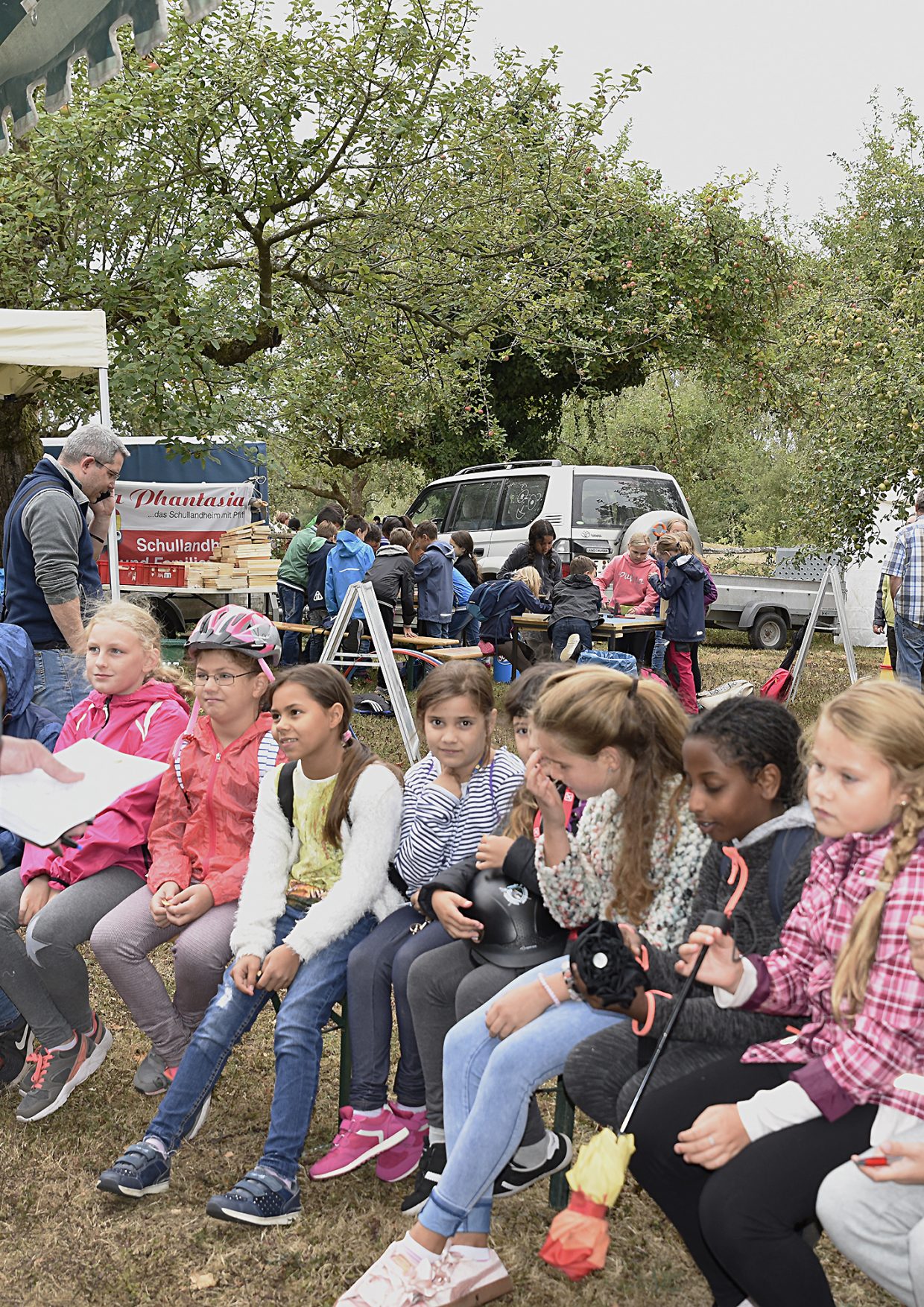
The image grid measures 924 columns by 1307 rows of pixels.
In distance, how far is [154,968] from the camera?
135 inches

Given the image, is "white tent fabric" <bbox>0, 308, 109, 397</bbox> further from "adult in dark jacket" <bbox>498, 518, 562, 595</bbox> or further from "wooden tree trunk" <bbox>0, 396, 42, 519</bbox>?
"adult in dark jacket" <bbox>498, 518, 562, 595</bbox>

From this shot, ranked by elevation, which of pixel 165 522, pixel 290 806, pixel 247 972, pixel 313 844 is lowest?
pixel 247 972

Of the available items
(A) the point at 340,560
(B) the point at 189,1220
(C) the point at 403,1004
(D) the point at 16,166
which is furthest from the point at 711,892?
(D) the point at 16,166

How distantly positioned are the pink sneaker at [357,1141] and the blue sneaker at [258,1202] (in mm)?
132

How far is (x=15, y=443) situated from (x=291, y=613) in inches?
121

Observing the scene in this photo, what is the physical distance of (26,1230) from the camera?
2.95 metres

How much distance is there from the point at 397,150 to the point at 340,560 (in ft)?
11.3

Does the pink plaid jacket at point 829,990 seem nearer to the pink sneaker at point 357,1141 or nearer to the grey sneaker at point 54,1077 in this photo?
the pink sneaker at point 357,1141

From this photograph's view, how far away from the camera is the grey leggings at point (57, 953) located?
3.45 meters

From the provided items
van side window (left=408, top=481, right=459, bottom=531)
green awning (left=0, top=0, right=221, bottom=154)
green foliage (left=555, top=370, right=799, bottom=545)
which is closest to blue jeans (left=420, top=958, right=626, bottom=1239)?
green awning (left=0, top=0, right=221, bottom=154)

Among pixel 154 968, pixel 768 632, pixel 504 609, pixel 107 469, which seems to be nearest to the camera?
pixel 154 968

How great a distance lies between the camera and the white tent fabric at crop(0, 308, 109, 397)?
7020 mm

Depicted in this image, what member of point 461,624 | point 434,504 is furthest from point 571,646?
point 434,504

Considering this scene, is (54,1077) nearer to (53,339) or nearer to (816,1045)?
(816,1045)
